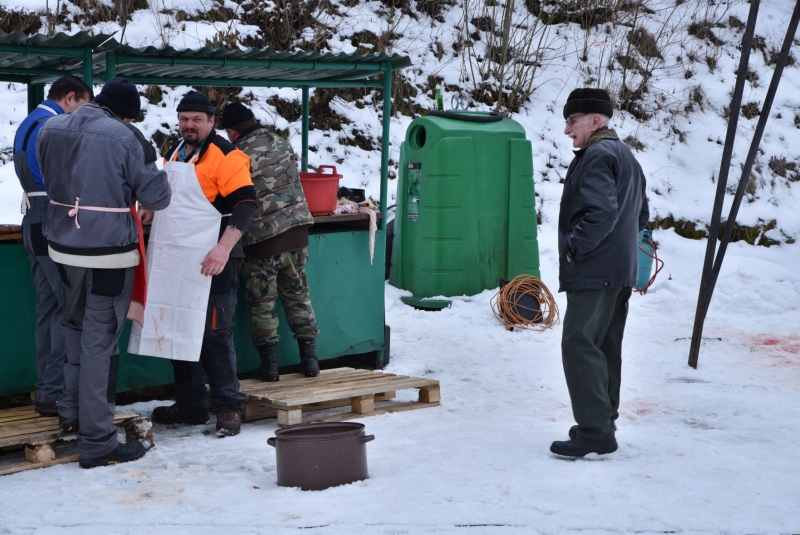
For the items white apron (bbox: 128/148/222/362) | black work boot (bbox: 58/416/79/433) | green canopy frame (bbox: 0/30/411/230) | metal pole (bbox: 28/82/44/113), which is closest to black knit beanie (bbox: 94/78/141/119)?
white apron (bbox: 128/148/222/362)

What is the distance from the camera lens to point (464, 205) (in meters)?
8.87

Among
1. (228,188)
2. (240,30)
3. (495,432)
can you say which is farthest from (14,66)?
(240,30)

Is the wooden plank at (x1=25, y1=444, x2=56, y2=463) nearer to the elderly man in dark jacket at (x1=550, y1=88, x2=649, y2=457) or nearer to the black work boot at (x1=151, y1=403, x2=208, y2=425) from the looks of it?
the black work boot at (x1=151, y1=403, x2=208, y2=425)

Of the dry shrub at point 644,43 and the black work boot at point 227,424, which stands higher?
the dry shrub at point 644,43

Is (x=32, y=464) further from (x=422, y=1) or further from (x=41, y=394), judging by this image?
(x=422, y=1)

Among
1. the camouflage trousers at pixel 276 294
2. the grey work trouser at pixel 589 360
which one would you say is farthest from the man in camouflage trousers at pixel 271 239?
the grey work trouser at pixel 589 360

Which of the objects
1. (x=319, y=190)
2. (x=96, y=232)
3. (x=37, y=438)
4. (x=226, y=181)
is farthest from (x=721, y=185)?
(x=37, y=438)

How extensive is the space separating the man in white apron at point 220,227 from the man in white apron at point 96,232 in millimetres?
356

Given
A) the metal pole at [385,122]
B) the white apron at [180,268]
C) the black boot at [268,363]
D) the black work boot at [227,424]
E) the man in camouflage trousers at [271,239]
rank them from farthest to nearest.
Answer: the metal pole at [385,122], the black boot at [268,363], the man in camouflage trousers at [271,239], the black work boot at [227,424], the white apron at [180,268]

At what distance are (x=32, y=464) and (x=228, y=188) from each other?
1629 mm

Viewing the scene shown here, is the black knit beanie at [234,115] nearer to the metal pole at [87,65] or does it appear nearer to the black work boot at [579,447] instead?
the metal pole at [87,65]

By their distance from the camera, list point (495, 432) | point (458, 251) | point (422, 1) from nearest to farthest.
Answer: point (495, 432) < point (458, 251) < point (422, 1)

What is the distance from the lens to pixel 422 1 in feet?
49.9

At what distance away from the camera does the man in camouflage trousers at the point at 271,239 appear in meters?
5.39
